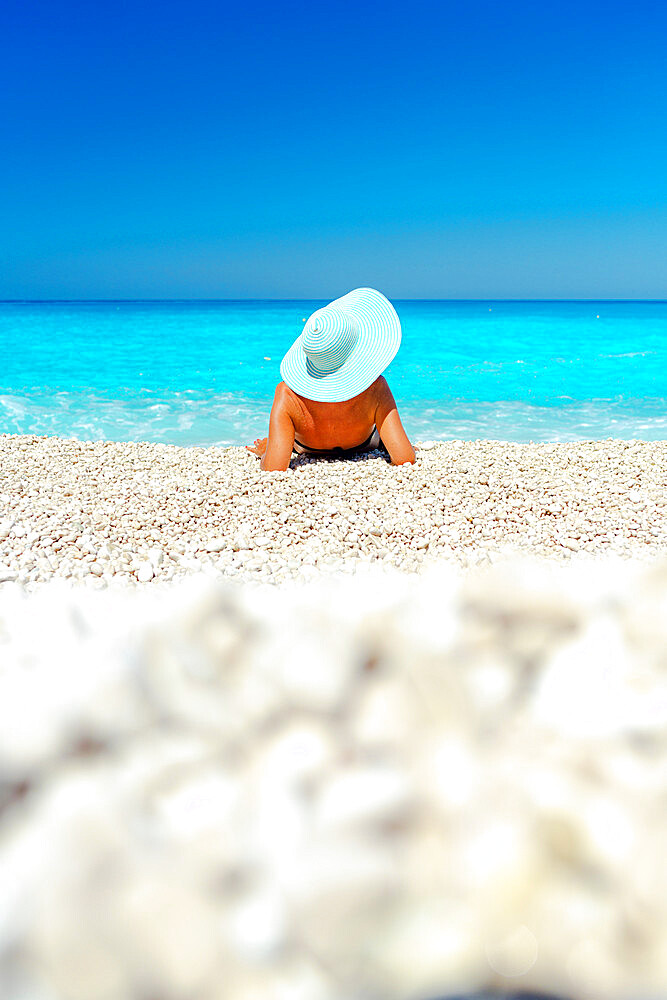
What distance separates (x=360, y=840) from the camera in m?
0.91

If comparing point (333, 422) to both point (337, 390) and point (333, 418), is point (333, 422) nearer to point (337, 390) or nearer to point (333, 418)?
point (333, 418)

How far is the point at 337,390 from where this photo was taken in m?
4.67

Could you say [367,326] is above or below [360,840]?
above

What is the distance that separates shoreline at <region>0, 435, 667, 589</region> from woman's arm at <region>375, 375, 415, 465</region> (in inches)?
4.7

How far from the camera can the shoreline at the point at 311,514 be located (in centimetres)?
297

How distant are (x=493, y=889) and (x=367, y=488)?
3170 mm

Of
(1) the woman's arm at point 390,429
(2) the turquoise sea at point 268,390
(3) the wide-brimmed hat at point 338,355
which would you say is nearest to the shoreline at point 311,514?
(1) the woman's arm at point 390,429

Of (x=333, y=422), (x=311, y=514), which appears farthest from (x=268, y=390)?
(x=311, y=514)

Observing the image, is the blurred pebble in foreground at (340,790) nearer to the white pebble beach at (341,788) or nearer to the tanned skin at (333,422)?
the white pebble beach at (341,788)

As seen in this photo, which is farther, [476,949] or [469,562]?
[469,562]

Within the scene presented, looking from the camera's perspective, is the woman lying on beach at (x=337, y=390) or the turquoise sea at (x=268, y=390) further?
the turquoise sea at (x=268, y=390)

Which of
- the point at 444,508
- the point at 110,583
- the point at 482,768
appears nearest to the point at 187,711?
the point at 482,768

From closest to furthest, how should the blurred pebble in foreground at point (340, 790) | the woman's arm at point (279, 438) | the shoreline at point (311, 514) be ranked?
the blurred pebble in foreground at point (340, 790) < the shoreline at point (311, 514) < the woman's arm at point (279, 438)

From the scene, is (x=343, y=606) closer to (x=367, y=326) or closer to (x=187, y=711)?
(x=187, y=711)
